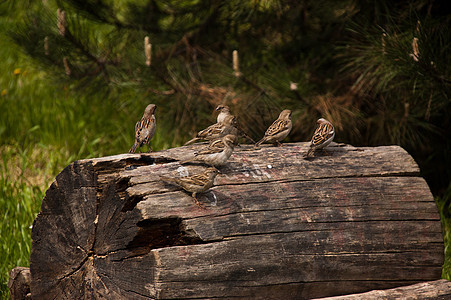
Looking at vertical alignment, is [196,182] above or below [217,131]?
above

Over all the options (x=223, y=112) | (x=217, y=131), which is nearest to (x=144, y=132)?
(x=217, y=131)

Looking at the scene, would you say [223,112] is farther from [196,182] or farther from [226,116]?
[196,182]

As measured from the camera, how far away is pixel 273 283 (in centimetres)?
337

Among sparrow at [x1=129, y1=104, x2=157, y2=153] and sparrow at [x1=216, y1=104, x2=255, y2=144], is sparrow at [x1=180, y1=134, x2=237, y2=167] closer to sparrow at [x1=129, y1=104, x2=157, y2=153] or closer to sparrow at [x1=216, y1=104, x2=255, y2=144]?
sparrow at [x1=129, y1=104, x2=157, y2=153]

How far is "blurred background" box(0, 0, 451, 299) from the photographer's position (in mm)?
5496

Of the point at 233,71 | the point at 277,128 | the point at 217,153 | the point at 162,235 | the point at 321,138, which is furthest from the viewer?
the point at 233,71

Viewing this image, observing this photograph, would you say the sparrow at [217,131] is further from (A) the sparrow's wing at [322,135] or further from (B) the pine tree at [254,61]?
(B) the pine tree at [254,61]

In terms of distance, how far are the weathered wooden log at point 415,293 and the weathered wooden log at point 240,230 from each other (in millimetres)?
73

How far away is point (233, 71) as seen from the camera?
5711mm

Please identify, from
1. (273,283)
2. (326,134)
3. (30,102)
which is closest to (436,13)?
(326,134)

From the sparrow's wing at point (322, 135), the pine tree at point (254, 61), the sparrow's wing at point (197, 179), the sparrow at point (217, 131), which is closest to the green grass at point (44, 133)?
the pine tree at point (254, 61)

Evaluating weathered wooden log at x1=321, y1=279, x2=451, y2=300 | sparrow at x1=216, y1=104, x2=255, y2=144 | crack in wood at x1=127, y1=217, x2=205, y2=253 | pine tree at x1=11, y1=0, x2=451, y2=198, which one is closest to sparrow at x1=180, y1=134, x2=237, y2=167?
crack in wood at x1=127, y1=217, x2=205, y2=253

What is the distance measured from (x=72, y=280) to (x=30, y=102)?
4391 mm

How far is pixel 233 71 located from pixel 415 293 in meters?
2.89
